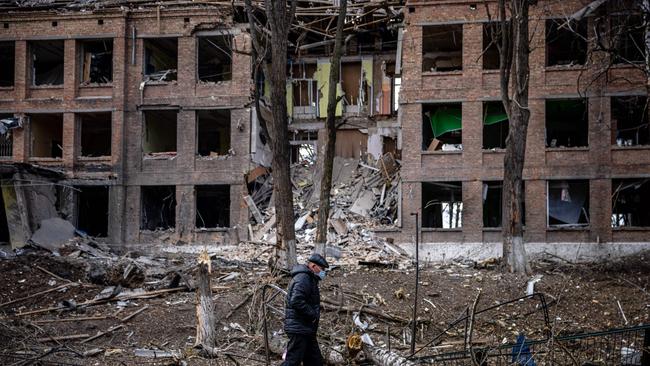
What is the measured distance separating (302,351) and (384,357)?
4.76 feet

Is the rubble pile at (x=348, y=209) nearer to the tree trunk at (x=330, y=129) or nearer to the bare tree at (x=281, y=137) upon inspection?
the tree trunk at (x=330, y=129)

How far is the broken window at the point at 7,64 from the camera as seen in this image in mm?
33300

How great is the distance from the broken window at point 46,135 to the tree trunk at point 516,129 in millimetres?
21634

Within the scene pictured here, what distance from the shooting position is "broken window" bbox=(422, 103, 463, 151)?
29.1 meters

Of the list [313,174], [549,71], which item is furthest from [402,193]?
[549,71]

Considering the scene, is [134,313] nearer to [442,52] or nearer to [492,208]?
[492,208]

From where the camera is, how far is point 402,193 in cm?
2841

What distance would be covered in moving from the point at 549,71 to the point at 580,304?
46.5 feet

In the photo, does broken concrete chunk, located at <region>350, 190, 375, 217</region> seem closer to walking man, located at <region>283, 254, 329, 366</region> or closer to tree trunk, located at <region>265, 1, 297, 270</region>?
tree trunk, located at <region>265, 1, 297, 270</region>

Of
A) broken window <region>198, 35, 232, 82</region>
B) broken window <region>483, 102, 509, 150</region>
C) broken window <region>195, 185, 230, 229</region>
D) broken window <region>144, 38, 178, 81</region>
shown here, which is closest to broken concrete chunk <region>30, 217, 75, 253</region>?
broken window <region>195, 185, 230, 229</region>

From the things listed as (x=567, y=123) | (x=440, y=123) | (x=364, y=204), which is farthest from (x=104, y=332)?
(x=567, y=123)

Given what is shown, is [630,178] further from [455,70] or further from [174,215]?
[174,215]

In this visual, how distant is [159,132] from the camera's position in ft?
108

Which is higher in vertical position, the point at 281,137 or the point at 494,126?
the point at 494,126
